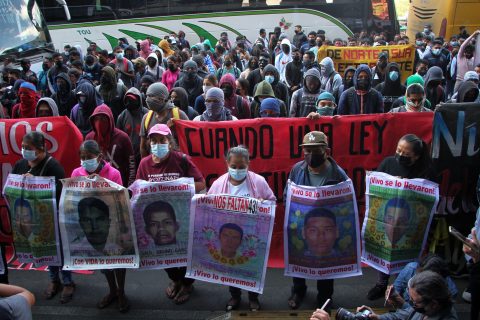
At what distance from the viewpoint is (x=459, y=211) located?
4.82 meters

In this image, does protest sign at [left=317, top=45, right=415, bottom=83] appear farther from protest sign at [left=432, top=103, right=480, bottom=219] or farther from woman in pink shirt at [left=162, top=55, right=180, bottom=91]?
protest sign at [left=432, top=103, right=480, bottom=219]

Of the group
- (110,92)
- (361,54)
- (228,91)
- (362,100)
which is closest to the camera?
(362,100)

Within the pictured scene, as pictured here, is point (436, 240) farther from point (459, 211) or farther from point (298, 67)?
point (298, 67)

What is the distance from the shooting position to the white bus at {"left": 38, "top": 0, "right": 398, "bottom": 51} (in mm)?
19922

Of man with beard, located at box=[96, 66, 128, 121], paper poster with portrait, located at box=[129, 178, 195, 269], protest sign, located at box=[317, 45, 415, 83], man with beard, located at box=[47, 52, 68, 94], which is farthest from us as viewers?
protest sign, located at box=[317, 45, 415, 83]

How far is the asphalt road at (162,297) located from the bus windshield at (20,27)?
7.73m

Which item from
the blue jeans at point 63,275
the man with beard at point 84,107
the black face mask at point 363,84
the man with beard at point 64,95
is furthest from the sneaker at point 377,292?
the man with beard at point 64,95

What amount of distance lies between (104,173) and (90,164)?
0.49 ft

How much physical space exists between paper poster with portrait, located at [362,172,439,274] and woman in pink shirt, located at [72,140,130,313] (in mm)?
2218

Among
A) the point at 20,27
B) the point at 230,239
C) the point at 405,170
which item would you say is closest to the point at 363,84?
the point at 405,170

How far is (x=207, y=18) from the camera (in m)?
20.4

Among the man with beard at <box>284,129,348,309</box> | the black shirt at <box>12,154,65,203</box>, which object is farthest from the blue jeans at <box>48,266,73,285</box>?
the man with beard at <box>284,129,348,309</box>

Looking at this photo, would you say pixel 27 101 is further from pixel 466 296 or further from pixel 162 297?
pixel 466 296

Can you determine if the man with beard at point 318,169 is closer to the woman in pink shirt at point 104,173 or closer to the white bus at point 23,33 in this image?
the woman in pink shirt at point 104,173
